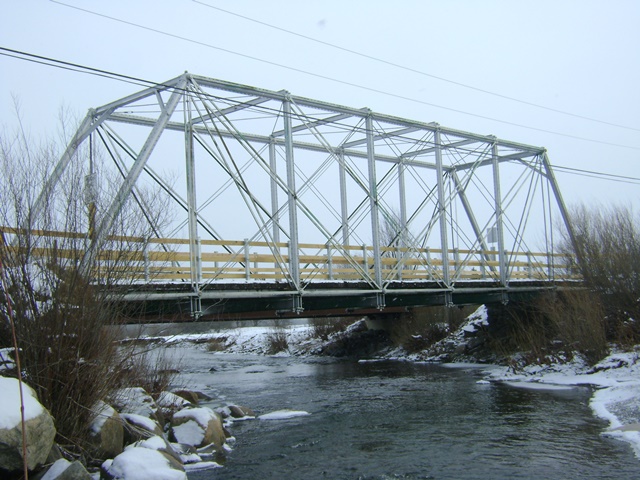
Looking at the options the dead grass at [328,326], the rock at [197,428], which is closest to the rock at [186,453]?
the rock at [197,428]

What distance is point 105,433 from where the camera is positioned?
1202cm

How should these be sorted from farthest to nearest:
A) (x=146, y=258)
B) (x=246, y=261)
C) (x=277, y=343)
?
(x=277, y=343), (x=246, y=261), (x=146, y=258)

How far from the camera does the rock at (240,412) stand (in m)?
19.6

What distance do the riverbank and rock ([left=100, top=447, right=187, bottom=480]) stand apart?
694 centimetres

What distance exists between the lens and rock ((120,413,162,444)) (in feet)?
42.3

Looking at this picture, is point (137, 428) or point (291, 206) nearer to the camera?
point (137, 428)

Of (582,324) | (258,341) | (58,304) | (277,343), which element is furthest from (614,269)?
(258,341)

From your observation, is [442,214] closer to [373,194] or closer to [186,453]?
[373,194]

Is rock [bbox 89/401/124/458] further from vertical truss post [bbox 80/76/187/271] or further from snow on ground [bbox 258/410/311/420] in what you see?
snow on ground [bbox 258/410/311/420]

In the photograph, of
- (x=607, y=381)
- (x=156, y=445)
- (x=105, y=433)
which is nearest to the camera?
(x=105, y=433)

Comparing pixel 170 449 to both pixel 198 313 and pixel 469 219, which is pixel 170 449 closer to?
pixel 198 313

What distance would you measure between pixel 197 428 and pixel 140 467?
14.3ft

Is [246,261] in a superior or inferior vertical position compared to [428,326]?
superior

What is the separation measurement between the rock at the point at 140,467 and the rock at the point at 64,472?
607mm
